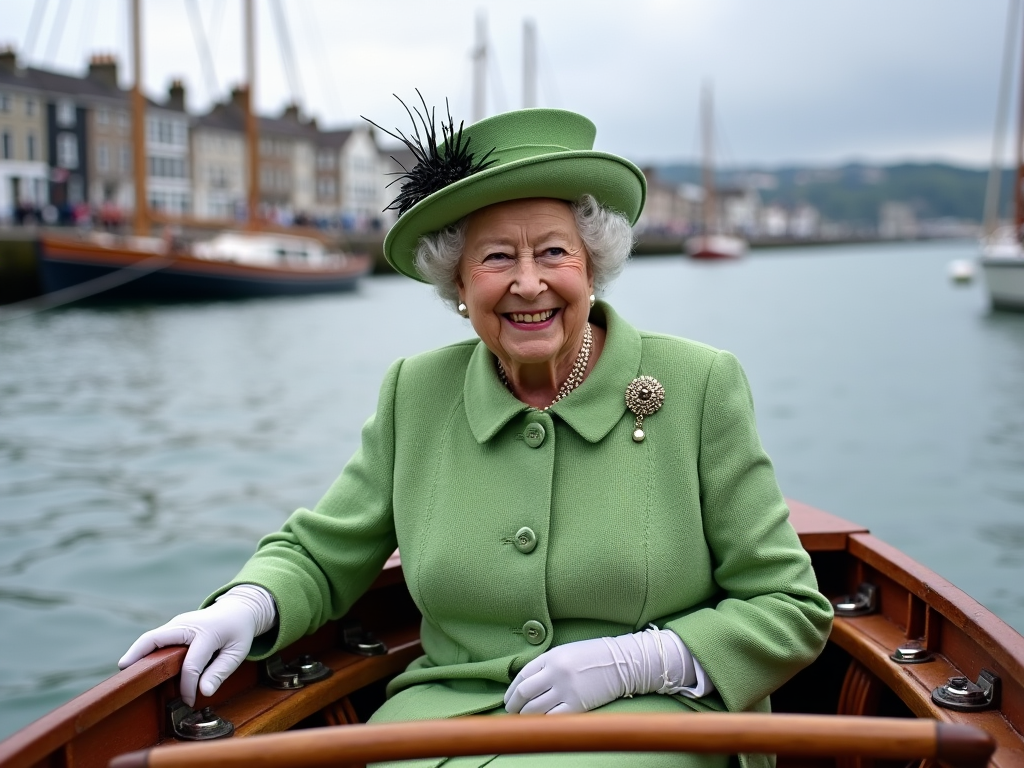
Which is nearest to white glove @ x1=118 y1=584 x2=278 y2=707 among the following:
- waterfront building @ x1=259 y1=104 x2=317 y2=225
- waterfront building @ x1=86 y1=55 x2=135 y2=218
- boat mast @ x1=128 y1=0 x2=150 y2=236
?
boat mast @ x1=128 y1=0 x2=150 y2=236

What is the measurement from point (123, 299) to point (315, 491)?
1712 cm

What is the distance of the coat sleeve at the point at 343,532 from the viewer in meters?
2.18

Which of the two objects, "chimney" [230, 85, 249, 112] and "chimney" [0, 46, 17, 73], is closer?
"chimney" [0, 46, 17, 73]

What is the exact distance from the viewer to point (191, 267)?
24.2m

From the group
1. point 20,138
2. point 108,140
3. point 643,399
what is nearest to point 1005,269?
point 643,399

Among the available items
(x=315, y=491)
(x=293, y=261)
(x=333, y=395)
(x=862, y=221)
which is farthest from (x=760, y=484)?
(x=862, y=221)

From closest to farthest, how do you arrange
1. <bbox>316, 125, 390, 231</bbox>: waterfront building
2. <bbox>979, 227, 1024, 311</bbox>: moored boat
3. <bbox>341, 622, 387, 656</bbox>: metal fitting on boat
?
<bbox>341, 622, 387, 656</bbox>: metal fitting on boat < <bbox>979, 227, 1024, 311</bbox>: moored boat < <bbox>316, 125, 390, 231</bbox>: waterfront building

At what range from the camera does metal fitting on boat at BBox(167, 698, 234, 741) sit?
196 cm

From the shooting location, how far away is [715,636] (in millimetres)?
1896

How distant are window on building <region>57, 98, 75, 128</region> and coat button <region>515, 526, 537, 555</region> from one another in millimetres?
46208

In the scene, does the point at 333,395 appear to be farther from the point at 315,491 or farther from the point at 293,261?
the point at 293,261

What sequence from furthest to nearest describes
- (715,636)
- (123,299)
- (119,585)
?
(123,299)
(119,585)
(715,636)

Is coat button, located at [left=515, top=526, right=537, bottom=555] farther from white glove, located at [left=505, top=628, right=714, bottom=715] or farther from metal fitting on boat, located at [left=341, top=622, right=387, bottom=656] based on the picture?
metal fitting on boat, located at [left=341, top=622, right=387, bottom=656]

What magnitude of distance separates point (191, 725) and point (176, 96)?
53.2m
